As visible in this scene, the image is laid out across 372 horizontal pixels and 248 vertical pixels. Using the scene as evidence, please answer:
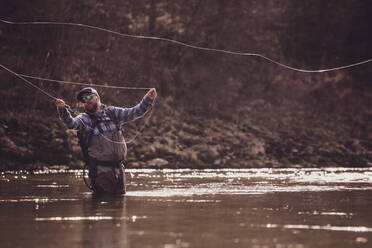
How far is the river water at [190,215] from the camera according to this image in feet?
21.9

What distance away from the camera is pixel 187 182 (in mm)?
14555

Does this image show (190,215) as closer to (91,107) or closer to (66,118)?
(66,118)

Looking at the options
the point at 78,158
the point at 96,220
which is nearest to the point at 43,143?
the point at 78,158

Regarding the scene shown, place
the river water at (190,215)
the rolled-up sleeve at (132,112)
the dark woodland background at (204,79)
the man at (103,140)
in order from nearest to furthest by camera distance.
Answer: the river water at (190,215)
the man at (103,140)
the rolled-up sleeve at (132,112)
the dark woodland background at (204,79)

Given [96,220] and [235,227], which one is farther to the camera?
[96,220]

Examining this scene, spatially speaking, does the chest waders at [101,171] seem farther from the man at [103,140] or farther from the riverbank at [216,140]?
the riverbank at [216,140]

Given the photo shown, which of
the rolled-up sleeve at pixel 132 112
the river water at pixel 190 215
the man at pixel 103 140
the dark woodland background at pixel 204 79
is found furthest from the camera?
the dark woodland background at pixel 204 79

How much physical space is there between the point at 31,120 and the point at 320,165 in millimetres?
7707

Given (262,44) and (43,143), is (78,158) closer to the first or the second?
(43,143)

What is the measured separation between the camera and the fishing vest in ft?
37.2

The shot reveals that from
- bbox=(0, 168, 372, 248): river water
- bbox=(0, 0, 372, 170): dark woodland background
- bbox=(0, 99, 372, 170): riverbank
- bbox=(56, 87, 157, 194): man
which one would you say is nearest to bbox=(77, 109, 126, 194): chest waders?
bbox=(56, 87, 157, 194): man

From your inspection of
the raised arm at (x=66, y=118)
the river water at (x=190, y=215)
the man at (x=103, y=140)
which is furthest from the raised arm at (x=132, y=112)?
the river water at (x=190, y=215)

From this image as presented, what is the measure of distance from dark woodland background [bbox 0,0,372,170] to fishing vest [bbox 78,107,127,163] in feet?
27.8

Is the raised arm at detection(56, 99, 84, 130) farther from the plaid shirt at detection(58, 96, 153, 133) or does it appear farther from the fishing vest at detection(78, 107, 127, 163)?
the fishing vest at detection(78, 107, 127, 163)
